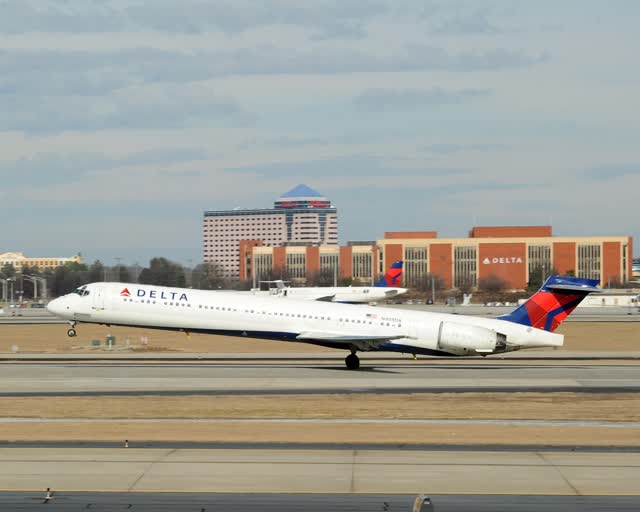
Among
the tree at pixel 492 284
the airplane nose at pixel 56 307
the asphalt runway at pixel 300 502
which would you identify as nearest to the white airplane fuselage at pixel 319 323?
the airplane nose at pixel 56 307

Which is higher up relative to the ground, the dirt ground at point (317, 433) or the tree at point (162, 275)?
the tree at point (162, 275)

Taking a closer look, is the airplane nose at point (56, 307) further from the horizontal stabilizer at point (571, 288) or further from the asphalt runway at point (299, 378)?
the horizontal stabilizer at point (571, 288)

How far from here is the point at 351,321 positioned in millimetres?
49062

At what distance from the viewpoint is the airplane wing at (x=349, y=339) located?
47906 millimetres

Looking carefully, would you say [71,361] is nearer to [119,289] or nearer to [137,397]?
[119,289]

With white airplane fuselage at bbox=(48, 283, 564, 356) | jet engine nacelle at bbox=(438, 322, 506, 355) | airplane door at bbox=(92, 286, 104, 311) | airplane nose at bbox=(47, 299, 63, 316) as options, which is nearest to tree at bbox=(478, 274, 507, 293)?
white airplane fuselage at bbox=(48, 283, 564, 356)

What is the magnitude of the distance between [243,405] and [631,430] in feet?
43.3

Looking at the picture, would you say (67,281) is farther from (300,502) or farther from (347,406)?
(300,502)

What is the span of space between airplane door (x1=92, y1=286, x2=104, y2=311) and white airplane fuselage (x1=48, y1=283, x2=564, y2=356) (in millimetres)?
233

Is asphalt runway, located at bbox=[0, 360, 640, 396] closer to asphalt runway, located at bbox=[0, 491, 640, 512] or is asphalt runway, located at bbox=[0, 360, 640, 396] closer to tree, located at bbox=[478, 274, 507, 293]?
asphalt runway, located at bbox=[0, 491, 640, 512]

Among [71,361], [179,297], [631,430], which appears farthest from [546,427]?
[71,361]

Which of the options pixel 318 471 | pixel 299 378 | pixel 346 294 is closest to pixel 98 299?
pixel 299 378

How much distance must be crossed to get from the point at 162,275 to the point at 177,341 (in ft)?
242

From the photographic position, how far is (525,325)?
49.0 meters
